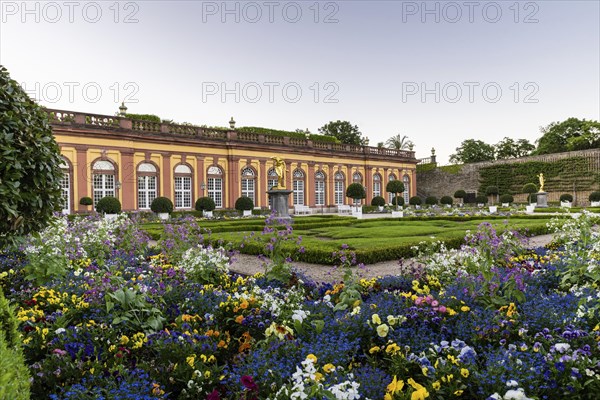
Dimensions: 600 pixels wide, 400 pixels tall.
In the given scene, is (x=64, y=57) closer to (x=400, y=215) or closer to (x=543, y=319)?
(x=543, y=319)

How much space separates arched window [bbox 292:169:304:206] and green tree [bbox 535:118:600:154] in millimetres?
29181

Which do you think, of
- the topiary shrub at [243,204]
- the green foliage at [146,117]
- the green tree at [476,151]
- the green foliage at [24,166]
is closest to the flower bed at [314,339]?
the green foliage at [24,166]

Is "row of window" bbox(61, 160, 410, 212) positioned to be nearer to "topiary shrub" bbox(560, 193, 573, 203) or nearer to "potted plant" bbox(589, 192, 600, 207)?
"topiary shrub" bbox(560, 193, 573, 203)

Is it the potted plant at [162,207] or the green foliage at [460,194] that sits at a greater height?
the green foliage at [460,194]

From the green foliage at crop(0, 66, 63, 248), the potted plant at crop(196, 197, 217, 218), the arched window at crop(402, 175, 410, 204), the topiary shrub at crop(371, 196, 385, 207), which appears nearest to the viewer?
the green foliage at crop(0, 66, 63, 248)

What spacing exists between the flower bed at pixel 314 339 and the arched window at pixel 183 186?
814 inches

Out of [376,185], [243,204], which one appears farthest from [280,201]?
[376,185]

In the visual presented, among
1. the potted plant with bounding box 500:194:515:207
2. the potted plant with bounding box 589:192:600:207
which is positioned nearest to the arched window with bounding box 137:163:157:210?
the potted plant with bounding box 500:194:515:207

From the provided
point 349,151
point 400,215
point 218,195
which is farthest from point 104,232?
point 349,151

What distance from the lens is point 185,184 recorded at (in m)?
25.2

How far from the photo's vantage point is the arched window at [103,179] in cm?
2158

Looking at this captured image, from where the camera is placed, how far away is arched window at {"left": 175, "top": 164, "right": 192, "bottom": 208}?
2481cm

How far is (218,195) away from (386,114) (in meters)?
11.7

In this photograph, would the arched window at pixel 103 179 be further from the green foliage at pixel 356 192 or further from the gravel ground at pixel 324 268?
the gravel ground at pixel 324 268
